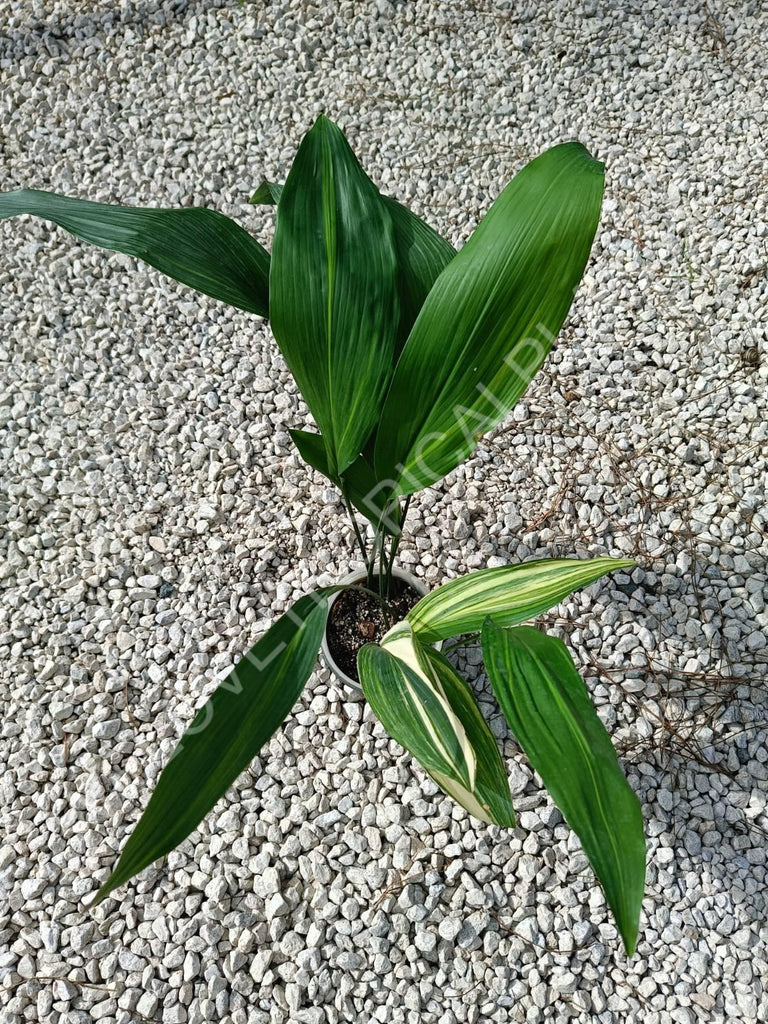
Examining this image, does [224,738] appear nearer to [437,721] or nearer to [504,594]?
[437,721]

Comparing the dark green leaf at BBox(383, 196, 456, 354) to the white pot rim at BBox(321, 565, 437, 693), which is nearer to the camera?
the dark green leaf at BBox(383, 196, 456, 354)

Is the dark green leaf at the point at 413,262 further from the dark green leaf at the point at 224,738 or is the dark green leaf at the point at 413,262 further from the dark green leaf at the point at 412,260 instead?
the dark green leaf at the point at 224,738

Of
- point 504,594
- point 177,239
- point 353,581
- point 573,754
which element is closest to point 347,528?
point 353,581

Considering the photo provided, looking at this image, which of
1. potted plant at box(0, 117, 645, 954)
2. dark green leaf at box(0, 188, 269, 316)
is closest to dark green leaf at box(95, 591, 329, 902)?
potted plant at box(0, 117, 645, 954)

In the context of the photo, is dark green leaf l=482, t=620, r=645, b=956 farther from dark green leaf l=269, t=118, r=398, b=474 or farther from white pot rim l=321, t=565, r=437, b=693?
white pot rim l=321, t=565, r=437, b=693

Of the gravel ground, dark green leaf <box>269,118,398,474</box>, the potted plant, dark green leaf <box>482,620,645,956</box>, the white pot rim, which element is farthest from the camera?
the white pot rim

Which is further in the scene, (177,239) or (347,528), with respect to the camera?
(347,528)
